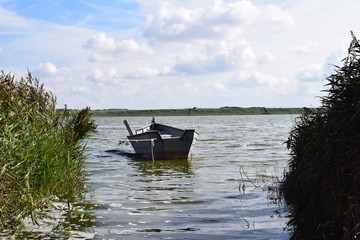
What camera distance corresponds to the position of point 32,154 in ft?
23.0

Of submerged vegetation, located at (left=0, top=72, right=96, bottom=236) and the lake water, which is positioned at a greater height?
submerged vegetation, located at (left=0, top=72, right=96, bottom=236)

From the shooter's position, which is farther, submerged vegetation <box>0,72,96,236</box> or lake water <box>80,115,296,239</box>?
lake water <box>80,115,296,239</box>

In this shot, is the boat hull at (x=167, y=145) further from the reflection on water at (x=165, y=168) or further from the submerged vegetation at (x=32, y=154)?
the submerged vegetation at (x=32, y=154)

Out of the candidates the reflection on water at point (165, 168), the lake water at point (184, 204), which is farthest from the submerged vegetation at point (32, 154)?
the reflection on water at point (165, 168)

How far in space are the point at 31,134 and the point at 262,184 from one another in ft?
26.5

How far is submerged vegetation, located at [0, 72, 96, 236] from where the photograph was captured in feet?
21.7

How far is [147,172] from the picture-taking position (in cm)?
1845

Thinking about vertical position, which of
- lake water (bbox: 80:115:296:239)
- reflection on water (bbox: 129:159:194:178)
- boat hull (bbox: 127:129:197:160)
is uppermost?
boat hull (bbox: 127:129:197:160)

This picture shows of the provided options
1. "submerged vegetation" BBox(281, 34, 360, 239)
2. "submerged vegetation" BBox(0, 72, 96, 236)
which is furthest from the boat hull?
"submerged vegetation" BBox(281, 34, 360, 239)

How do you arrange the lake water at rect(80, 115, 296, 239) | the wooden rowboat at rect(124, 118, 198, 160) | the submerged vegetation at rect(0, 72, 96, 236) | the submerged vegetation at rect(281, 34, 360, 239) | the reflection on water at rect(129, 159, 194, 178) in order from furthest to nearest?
the wooden rowboat at rect(124, 118, 198, 160)
the reflection on water at rect(129, 159, 194, 178)
the lake water at rect(80, 115, 296, 239)
the submerged vegetation at rect(0, 72, 96, 236)
the submerged vegetation at rect(281, 34, 360, 239)

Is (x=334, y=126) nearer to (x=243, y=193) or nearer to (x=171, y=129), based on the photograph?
(x=243, y=193)

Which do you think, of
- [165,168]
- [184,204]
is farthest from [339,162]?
[165,168]

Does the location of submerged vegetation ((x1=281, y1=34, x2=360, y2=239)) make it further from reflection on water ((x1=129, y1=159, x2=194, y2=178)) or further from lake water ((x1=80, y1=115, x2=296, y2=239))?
reflection on water ((x1=129, y1=159, x2=194, y2=178))

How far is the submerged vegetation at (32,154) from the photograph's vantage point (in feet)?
21.7
